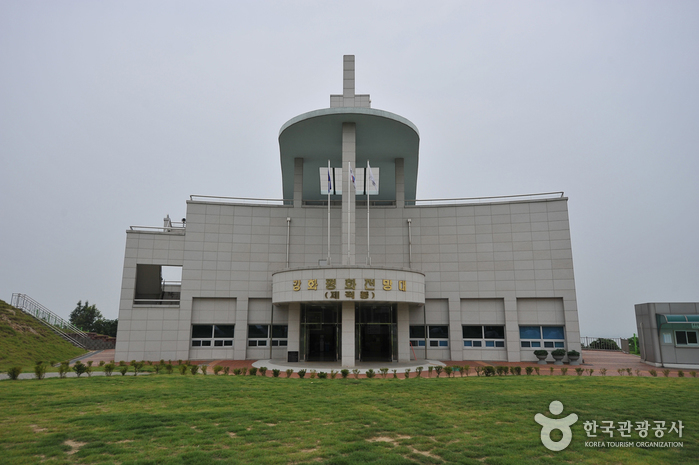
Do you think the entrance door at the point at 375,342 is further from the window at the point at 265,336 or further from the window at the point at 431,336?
the window at the point at 265,336

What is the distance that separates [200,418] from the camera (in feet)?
39.9

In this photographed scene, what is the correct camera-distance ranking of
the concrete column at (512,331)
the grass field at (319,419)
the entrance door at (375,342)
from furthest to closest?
the concrete column at (512,331)
the entrance door at (375,342)
the grass field at (319,419)

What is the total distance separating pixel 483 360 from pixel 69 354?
33.1 meters

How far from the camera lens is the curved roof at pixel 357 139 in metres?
28.8

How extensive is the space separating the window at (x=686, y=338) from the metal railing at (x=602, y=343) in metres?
13.4

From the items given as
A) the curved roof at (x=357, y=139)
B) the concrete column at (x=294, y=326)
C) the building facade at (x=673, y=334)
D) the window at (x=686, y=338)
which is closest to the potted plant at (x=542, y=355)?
the building facade at (x=673, y=334)

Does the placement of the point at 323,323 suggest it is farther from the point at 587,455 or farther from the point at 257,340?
the point at 587,455

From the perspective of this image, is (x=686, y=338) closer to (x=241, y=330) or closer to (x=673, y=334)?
(x=673, y=334)

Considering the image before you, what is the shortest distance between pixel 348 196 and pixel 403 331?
35.1 feet

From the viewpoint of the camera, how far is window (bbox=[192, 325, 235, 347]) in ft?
105

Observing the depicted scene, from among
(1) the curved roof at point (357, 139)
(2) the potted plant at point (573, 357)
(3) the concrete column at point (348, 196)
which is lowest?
(2) the potted plant at point (573, 357)

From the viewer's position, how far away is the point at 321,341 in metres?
29.4

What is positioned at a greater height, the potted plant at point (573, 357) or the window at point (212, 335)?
the window at point (212, 335)

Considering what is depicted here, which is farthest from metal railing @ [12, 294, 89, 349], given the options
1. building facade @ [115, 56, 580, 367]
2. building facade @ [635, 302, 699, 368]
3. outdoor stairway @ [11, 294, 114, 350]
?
building facade @ [635, 302, 699, 368]
